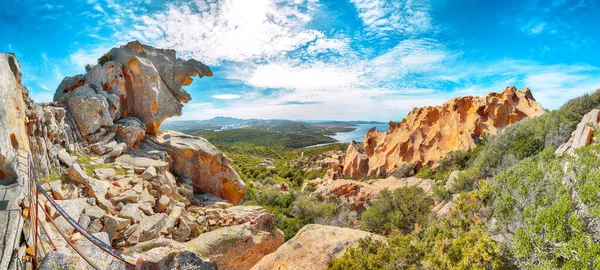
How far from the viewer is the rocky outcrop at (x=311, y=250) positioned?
7608 millimetres

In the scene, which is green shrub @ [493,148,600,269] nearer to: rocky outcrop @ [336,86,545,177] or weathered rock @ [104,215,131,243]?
weathered rock @ [104,215,131,243]

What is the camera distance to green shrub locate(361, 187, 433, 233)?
51.0 feet

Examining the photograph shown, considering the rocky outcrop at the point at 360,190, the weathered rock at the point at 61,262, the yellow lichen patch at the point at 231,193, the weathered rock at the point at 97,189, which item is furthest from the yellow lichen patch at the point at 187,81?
the weathered rock at the point at 61,262

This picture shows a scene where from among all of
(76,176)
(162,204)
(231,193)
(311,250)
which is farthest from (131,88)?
(311,250)

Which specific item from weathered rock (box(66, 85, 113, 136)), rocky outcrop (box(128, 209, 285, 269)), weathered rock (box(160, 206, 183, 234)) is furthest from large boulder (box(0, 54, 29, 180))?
weathered rock (box(66, 85, 113, 136))

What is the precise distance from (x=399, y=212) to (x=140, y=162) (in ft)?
52.2

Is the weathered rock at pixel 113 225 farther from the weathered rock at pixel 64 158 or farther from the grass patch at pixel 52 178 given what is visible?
the weathered rock at pixel 64 158

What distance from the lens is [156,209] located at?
→ 12242 mm

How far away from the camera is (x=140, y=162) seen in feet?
52.0

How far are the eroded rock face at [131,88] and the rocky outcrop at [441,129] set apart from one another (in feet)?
88.2

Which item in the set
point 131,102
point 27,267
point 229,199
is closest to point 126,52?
point 131,102

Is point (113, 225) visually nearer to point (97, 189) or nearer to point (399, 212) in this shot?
point (97, 189)

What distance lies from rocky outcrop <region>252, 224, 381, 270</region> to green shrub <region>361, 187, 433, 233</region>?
7.39 m

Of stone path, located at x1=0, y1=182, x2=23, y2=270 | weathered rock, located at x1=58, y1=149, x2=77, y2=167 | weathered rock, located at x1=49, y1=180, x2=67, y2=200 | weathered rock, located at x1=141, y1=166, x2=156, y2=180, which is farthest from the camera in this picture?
weathered rock, located at x1=141, y1=166, x2=156, y2=180
